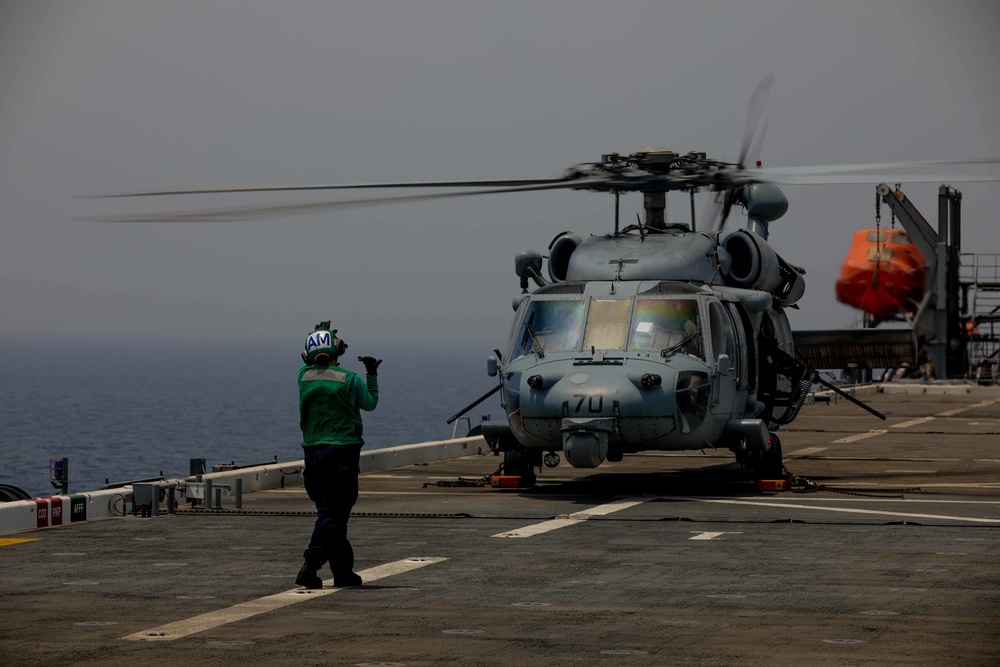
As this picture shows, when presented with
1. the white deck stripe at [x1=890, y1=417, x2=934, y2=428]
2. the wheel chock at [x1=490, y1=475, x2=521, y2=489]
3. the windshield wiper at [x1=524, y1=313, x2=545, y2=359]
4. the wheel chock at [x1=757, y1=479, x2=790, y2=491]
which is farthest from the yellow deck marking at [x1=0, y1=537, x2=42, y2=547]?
the white deck stripe at [x1=890, y1=417, x2=934, y2=428]

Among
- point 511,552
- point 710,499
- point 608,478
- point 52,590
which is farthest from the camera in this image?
point 608,478

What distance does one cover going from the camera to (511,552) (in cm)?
1438

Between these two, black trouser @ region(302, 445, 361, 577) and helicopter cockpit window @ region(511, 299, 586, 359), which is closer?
black trouser @ region(302, 445, 361, 577)

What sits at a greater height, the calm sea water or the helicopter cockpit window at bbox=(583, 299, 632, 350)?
the helicopter cockpit window at bbox=(583, 299, 632, 350)

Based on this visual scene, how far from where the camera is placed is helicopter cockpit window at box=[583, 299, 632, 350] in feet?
65.1

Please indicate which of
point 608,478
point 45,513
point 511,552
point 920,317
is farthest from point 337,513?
point 920,317

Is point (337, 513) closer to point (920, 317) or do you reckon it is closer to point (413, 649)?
point (413, 649)

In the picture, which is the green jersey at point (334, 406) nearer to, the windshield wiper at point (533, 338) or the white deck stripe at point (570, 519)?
the white deck stripe at point (570, 519)

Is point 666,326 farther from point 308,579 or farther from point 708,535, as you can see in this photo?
point 308,579

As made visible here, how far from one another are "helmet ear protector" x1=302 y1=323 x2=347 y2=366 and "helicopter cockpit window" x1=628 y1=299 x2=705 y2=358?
24.5 feet

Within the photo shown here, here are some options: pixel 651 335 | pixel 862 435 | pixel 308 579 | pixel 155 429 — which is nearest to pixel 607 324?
pixel 651 335

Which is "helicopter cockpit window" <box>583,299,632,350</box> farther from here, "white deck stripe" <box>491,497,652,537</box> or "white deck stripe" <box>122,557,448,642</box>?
"white deck stripe" <box>122,557,448,642</box>

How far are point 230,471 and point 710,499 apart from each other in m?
6.84

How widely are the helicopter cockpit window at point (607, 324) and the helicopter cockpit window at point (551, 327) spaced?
140 mm
